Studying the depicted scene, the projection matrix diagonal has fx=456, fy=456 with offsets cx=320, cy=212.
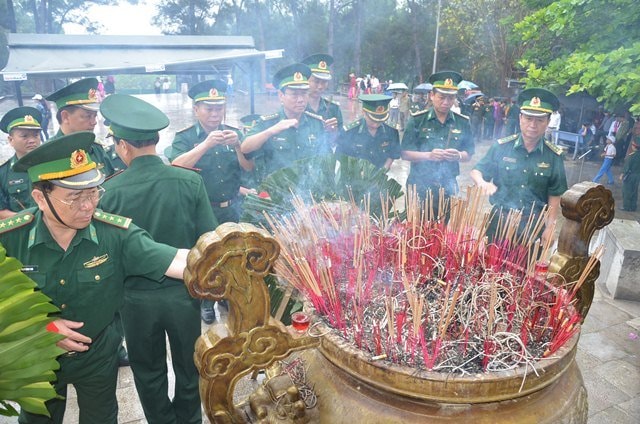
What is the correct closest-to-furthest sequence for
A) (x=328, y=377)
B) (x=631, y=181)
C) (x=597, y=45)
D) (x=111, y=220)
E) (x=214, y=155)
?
(x=328, y=377) < (x=111, y=220) < (x=214, y=155) < (x=597, y=45) < (x=631, y=181)

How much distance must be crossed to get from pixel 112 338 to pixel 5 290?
1.09 m

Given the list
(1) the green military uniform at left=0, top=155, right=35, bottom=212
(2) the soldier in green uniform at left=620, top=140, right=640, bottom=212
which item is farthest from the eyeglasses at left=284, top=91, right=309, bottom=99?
(2) the soldier in green uniform at left=620, top=140, right=640, bottom=212

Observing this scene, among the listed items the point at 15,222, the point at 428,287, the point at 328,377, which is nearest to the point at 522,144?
the point at 428,287

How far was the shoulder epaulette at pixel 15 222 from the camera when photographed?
2.05m

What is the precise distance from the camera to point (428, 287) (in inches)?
77.4

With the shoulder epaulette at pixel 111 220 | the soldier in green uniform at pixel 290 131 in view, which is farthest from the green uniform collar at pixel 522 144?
the shoulder epaulette at pixel 111 220

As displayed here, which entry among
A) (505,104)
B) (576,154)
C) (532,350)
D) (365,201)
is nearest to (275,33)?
(505,104)

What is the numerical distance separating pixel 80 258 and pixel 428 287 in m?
1.59

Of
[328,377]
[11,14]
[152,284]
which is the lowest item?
[152,284]

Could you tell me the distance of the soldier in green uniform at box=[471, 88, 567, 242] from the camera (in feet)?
12.2

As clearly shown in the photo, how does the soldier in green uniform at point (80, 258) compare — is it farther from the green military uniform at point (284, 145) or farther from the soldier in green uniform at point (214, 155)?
the green military uniform at point (284, 145)

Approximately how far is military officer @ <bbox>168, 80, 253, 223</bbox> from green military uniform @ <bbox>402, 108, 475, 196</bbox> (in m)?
1.75

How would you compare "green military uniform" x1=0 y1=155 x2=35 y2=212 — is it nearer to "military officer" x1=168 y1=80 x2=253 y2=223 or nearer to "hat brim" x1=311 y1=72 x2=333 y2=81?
"military officer" x1=168 y1=80 x2=253 y2=223

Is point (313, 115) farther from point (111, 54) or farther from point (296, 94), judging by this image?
point (111, 54)
